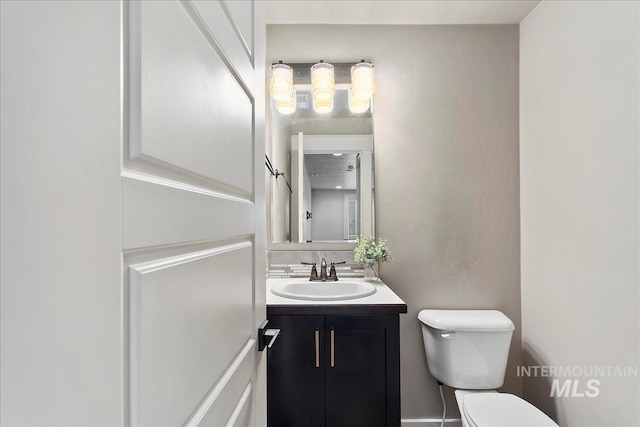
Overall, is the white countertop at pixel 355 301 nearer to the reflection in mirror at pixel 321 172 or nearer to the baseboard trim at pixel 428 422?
the reflection in mirror at pixel 321 172

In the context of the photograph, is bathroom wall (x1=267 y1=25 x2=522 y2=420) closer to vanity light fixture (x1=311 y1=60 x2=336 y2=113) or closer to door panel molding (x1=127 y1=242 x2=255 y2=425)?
vanity light fixture (x1=311 y1=60 x2=336 y2=113)

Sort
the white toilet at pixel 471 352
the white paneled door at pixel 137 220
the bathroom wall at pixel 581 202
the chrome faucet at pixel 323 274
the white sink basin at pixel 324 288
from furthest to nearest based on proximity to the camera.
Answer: the chrome faucet at pixel 323 274 < the white sink basin at pixel 324 288 < the white toilet at pixel 471 352 < the bathroom wall at pixel 581 202 < the white paneled door at pixel 137 220

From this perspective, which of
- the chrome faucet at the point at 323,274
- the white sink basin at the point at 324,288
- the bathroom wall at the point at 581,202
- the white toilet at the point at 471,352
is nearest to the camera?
the bathroom wall at the point at 581,202

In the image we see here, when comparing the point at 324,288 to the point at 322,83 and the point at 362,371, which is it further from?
the point at 322,83

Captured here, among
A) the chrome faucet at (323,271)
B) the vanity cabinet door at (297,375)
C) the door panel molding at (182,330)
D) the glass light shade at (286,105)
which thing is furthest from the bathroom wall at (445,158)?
the door panel molding at (182,330)

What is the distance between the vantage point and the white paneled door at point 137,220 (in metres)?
0.27

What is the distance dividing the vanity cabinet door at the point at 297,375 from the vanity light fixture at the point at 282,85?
124 cm

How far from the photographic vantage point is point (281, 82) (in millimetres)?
1952

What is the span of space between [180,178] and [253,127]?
0.40m

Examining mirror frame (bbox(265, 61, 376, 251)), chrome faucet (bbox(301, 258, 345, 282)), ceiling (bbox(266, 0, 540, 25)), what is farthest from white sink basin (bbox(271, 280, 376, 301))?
ceiling (bbox(266, 0, 540, 25))

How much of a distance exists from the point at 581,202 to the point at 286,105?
159 centimetres

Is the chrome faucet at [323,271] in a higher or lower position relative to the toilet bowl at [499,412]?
higher

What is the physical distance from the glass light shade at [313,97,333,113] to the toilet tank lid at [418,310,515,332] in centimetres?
131

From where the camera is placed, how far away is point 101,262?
299 millimetres
